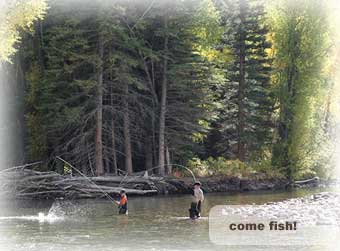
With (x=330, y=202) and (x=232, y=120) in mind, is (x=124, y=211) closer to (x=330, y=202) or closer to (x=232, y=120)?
(x=330, y=202)

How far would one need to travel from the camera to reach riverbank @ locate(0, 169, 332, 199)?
29516 millimetres

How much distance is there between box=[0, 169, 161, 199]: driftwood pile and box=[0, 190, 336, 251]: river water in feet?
3.12

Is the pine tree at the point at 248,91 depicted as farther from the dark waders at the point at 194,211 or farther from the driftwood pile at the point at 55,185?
the dark waders at the point at 194,211

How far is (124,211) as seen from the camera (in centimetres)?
2359

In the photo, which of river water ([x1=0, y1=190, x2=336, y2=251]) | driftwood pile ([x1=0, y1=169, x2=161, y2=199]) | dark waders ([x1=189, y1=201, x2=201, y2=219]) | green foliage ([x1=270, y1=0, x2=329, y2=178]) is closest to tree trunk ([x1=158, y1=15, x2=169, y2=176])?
driftwood pile ([x1=0, y1=169, x2=161, y2=199])

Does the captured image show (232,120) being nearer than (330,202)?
No

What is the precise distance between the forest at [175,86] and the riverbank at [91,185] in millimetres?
1191

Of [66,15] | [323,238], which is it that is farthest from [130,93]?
[323,238]

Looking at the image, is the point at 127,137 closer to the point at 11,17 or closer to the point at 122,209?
the point at 122,209

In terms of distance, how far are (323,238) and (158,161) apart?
19810mm

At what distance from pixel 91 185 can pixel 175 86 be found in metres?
9.14

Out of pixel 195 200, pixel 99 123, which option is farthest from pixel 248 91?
pixel 195 200

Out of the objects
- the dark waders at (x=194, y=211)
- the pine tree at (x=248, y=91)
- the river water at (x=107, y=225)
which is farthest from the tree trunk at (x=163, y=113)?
the dark waders at (x=194, y=211)

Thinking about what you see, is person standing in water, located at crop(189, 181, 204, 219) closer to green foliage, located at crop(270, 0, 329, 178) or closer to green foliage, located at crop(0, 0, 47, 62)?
green foliage, located at crop(0, 0, 47, 62)
